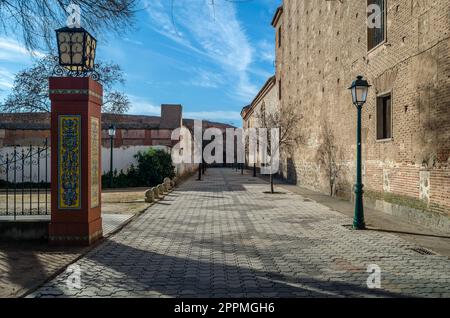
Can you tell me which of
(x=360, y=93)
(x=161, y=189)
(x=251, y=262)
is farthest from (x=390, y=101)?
(x=161, y=189)

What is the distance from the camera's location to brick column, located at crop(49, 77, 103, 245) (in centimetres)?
711

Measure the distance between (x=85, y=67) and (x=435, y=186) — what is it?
780 cm

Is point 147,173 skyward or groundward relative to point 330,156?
groundward

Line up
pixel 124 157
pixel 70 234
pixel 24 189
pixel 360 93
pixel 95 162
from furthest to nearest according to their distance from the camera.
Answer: pixel 124 157, pixel 24 189, pixel 360 93, pixel 95 162, pixel 70 234

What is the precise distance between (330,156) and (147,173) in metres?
10.5

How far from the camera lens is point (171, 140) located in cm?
3038

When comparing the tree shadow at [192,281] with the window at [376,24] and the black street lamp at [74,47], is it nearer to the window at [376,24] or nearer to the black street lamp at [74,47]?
the black street lamp at [74,47]

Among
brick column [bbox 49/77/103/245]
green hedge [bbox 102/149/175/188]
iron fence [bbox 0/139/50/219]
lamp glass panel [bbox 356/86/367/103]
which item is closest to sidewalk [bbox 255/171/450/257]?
lamp glass panel [bbox 356/86/367/103]

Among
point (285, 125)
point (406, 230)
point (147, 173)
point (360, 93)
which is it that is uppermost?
point (285, 125)

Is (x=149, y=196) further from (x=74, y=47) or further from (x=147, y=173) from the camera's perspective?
(x=147, y=173)

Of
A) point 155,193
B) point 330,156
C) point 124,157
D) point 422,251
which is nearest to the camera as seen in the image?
point 422,251

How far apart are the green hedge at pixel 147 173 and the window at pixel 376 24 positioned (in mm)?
13252

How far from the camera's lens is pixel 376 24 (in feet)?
41.5

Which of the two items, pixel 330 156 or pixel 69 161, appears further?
pixel 330 156
